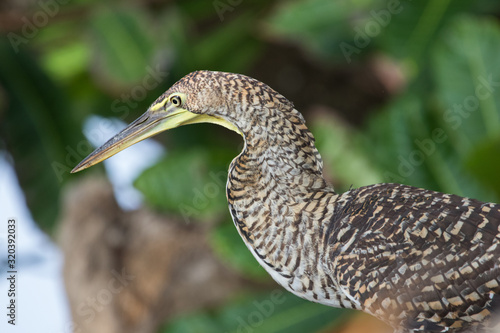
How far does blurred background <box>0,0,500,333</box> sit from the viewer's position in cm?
543

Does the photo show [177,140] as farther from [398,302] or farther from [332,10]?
[398,302]

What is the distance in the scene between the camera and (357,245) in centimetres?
297

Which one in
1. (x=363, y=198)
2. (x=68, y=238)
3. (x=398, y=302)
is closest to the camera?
(x=398, y=302)

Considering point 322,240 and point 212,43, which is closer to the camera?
point 322,240

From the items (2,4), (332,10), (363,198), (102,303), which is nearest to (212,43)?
(332,10)

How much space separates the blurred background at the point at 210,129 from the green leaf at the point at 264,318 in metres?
0.01

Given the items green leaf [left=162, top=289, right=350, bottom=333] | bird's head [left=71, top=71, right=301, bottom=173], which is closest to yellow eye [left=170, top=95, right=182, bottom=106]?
bird's head [left=71, top=71, right=301, bottom=173]

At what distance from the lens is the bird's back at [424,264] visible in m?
2.87

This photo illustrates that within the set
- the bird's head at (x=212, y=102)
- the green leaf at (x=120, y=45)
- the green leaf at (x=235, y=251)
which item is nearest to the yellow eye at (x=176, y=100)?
the bird's head at (x=212, y=102)

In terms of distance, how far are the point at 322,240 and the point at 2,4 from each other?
5.48 meters

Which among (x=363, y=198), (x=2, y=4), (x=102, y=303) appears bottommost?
(x=102, y=303)

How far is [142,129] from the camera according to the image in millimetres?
3051

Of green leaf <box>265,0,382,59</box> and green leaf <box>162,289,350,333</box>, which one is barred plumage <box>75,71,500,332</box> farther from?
green leaf <box>265,0,382,59</box>

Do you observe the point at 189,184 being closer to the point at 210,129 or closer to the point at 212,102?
the point at 210,129
